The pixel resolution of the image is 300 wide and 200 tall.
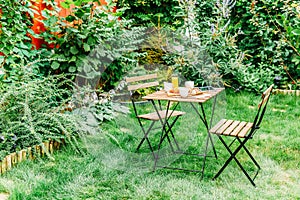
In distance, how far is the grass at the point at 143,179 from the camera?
11.0ft

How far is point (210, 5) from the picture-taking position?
7059 mm

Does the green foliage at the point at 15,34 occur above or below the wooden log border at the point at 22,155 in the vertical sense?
above

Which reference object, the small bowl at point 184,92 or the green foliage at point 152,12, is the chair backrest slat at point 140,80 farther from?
the green foliage at point 152,12

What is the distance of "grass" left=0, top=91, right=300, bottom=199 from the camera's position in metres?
3.36

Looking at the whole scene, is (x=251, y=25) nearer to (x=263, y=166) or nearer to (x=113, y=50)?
(x=113, y=50)

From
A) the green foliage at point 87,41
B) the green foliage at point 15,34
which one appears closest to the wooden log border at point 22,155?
the green foliage at point 15,34

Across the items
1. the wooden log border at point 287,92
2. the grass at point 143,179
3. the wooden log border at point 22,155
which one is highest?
the wooden log border at point 287,92

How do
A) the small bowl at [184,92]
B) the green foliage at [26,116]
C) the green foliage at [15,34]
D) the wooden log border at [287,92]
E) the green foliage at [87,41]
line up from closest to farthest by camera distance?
the small bowl at [184,92]
the green foliage at [26,116]
the green foliage at [15,34]
the green foliage at [87,41]
the wooden log border at [287,92]

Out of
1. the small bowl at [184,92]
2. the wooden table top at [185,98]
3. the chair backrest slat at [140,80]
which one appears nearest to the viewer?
the wooden table top at [185,98]

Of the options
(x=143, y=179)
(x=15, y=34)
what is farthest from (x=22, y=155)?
(x=15, y=34)

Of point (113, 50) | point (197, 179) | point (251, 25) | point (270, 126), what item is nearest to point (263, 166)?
point (197, 179)

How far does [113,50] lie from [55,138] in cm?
181

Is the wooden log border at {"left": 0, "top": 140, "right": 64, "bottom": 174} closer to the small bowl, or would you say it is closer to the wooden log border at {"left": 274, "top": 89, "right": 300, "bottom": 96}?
the small bowl

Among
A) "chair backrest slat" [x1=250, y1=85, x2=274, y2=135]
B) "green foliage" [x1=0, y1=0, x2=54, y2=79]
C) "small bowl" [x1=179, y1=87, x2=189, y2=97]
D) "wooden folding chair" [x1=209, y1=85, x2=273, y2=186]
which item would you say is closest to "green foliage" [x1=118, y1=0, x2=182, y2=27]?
"green foliage" [x1=0, y1=0, x2=54, y2=79]
